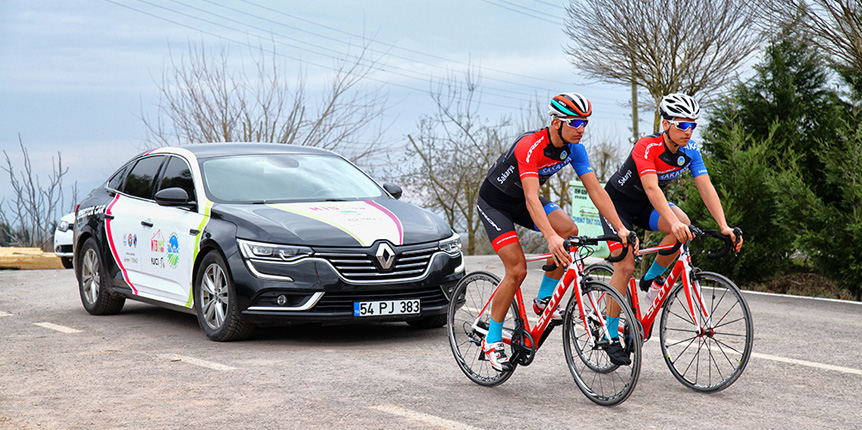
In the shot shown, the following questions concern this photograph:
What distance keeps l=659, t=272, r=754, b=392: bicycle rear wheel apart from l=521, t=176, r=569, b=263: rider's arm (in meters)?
1.00

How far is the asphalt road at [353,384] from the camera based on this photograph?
5109 millimetres

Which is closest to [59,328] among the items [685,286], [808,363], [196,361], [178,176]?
[178,176]

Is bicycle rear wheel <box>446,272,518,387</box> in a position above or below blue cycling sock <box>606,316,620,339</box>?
below

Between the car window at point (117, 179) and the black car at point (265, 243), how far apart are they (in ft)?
0.49

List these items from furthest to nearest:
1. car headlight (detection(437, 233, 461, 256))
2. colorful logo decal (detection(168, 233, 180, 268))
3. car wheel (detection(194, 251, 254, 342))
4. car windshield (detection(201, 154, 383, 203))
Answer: car windshield (detection(201, 154, 383, 203)) → colorful logo decal (detection(168, 233, 180, 268)) → car headlight (detection(437, 233, 461, 256)) → car wheel (detection(194, 251, 254, 342))

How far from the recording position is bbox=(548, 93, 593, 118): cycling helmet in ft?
18.0

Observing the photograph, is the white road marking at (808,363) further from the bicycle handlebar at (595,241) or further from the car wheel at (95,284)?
the car wheel at (95,284)

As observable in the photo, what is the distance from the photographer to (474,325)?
6.18 m

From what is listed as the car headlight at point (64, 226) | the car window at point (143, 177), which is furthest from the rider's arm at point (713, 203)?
the car headlight at point (64, 226)

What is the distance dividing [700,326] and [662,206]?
79cm

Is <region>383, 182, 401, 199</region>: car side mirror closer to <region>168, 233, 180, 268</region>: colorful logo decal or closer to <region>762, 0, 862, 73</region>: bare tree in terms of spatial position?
<region>168, 233, 180, 268</region>: colorful logo decal

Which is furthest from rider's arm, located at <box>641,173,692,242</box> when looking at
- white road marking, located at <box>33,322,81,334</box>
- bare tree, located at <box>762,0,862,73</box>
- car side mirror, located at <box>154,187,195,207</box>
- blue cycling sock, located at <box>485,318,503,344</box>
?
bare tree, located at <box>762,0,862,73</box>

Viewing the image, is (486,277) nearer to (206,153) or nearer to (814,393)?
(814,393)

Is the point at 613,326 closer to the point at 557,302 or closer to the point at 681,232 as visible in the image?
the point at 557,302
